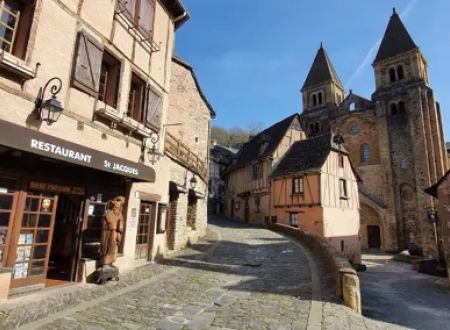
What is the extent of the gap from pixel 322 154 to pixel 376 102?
1538 centimetres

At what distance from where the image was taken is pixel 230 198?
3080 centimetres

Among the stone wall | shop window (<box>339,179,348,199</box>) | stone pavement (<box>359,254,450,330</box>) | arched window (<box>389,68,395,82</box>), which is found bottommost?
stone pavement (<box>359,254,450,330</box>)

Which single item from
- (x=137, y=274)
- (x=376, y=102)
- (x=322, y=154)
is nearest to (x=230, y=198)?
(x=322, y=154)

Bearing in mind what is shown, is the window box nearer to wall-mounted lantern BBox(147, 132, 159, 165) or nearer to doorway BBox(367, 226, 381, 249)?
wall-mounted lantern BBox(147, 132, 159, 165)

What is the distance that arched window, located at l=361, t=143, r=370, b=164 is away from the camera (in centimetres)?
3269

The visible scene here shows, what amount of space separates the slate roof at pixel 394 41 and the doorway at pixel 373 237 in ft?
63.0

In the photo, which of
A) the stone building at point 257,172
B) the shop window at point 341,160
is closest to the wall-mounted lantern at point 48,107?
the stone building at point 257,172

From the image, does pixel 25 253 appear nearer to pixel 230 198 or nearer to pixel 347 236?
pixel 347 236

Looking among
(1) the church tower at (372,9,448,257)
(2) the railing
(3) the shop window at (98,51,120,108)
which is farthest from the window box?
(1) the church tower at (372,9,448,257)

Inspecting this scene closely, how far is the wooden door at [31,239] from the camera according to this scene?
17.5ft

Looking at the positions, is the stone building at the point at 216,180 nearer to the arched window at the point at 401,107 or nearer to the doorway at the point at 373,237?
the doorway at the point at 373,237

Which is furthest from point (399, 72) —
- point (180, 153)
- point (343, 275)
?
point (343, 275)

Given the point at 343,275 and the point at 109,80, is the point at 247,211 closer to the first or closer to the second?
the point at 109,80

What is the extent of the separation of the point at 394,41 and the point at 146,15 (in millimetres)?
35068
